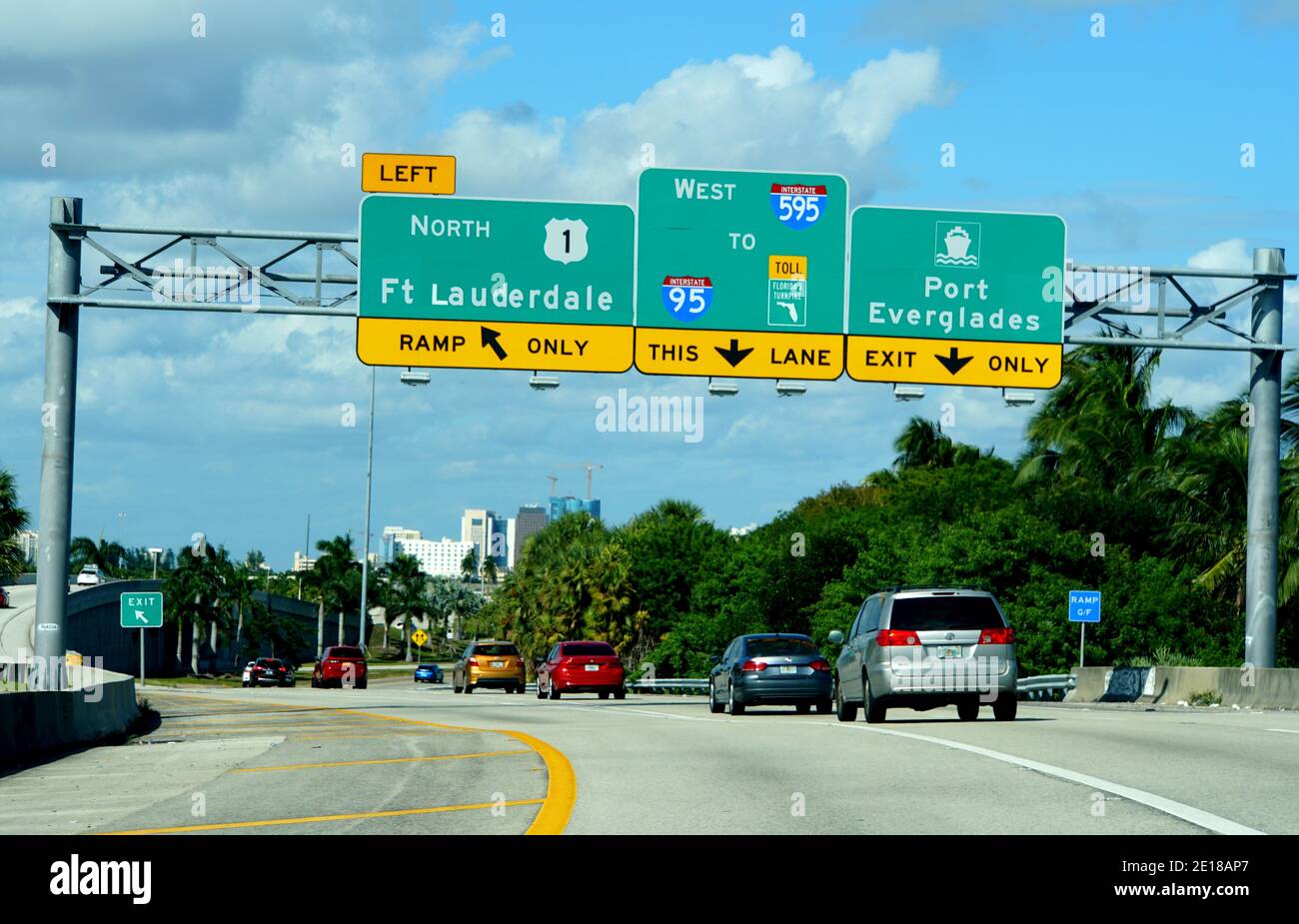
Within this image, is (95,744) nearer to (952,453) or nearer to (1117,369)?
(1117,369)

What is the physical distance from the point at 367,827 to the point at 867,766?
5.86 m

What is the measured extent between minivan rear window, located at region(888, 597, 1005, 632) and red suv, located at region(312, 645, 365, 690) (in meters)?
43.5

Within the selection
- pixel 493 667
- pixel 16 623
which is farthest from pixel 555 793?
pixel 16 623

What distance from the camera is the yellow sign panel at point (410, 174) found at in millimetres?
28328

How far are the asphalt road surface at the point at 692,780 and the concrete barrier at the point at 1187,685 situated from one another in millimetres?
5369

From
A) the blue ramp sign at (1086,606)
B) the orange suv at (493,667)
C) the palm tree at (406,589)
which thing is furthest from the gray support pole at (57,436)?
the palm tree at (406,589)

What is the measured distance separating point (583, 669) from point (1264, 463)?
767 inches

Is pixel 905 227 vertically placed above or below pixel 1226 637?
above

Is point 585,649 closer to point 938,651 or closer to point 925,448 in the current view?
point 938,651

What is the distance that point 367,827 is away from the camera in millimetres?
10781

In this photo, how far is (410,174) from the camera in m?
28.5

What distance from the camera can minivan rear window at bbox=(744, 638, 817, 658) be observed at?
2953 centimetres
